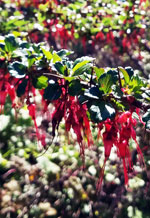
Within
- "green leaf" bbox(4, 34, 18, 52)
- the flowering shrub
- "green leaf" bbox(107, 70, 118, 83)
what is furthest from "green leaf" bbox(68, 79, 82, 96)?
"green leaf" bbox(4, 34, 18, 52)

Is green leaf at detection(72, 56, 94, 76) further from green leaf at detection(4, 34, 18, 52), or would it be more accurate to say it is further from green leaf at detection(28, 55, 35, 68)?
green leaf at detection(4, 34, 18, 52)

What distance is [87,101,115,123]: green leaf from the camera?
27.7 inches

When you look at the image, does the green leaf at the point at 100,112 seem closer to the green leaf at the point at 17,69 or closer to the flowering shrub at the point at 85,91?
the flowering shrub at the point at 85,91

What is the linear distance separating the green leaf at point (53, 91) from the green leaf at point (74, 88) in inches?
1.8

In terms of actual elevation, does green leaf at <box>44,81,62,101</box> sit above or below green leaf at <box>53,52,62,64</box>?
below

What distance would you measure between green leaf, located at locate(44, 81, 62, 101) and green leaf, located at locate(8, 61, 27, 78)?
103 mm

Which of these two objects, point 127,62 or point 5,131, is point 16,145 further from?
point 127,62

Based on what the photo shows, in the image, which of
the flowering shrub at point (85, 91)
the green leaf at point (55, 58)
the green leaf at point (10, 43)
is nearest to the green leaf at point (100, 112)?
the flowering shrub at point (85, 91)

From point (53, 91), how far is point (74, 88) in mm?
78

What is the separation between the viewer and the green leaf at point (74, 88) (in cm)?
78

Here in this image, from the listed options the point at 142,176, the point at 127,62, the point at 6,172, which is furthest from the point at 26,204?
the point at 127,62

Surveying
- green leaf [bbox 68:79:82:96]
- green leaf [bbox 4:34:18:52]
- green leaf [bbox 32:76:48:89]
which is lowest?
green leaf [bbox 68:79:82:96]

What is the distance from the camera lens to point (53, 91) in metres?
0.81

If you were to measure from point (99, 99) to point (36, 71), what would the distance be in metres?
0.26
